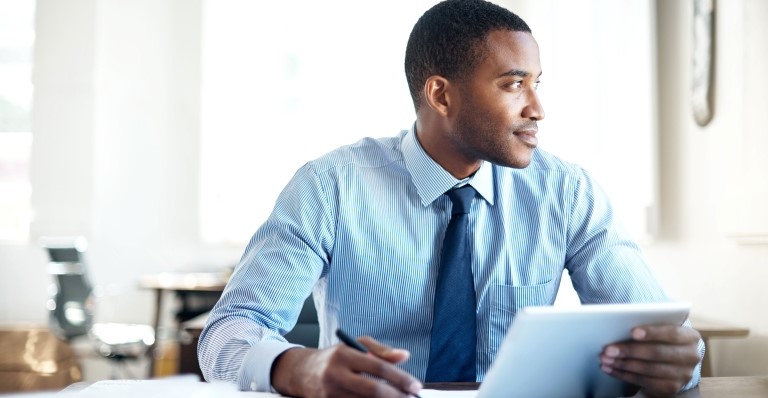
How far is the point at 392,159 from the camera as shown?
5.02 ft

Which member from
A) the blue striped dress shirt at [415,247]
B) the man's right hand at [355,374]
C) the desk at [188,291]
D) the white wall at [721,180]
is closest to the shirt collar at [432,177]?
the blue striped dress shirt at [415,247]

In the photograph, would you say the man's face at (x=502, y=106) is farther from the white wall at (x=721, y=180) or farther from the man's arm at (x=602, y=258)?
the white wall at (x=721, y=180)

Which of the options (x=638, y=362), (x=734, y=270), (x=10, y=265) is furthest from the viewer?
(x=10, y=265)

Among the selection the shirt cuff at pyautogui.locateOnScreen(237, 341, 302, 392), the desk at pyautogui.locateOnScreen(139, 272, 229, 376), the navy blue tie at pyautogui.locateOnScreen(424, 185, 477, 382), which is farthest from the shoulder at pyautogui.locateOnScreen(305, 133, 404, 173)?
the desk at pyautogui.locateOnScreen(139, 272, 229, 376)

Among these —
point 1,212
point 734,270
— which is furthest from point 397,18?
point 734,270

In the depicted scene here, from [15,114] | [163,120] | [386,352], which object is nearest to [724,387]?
[386,352]

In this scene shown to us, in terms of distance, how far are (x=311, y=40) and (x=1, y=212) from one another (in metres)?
2.58

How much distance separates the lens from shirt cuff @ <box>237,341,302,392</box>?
1038mm

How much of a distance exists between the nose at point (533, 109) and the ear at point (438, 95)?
17 centimetres

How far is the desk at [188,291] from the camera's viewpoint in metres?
4.82

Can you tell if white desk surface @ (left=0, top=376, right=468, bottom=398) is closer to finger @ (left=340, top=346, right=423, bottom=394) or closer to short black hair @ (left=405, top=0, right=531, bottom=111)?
finger @ (left=340, top=346, right=423, bottom=394)

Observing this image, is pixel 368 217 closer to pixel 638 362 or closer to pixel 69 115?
pixel 638 362

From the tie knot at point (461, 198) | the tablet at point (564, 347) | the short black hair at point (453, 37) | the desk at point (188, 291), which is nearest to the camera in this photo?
the tablet at point (564, 347)

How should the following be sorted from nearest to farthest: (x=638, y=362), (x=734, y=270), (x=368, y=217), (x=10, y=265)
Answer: (x=638, y=362), (x=368, y=217), (x=734, y=270), (x=10, y=265)
